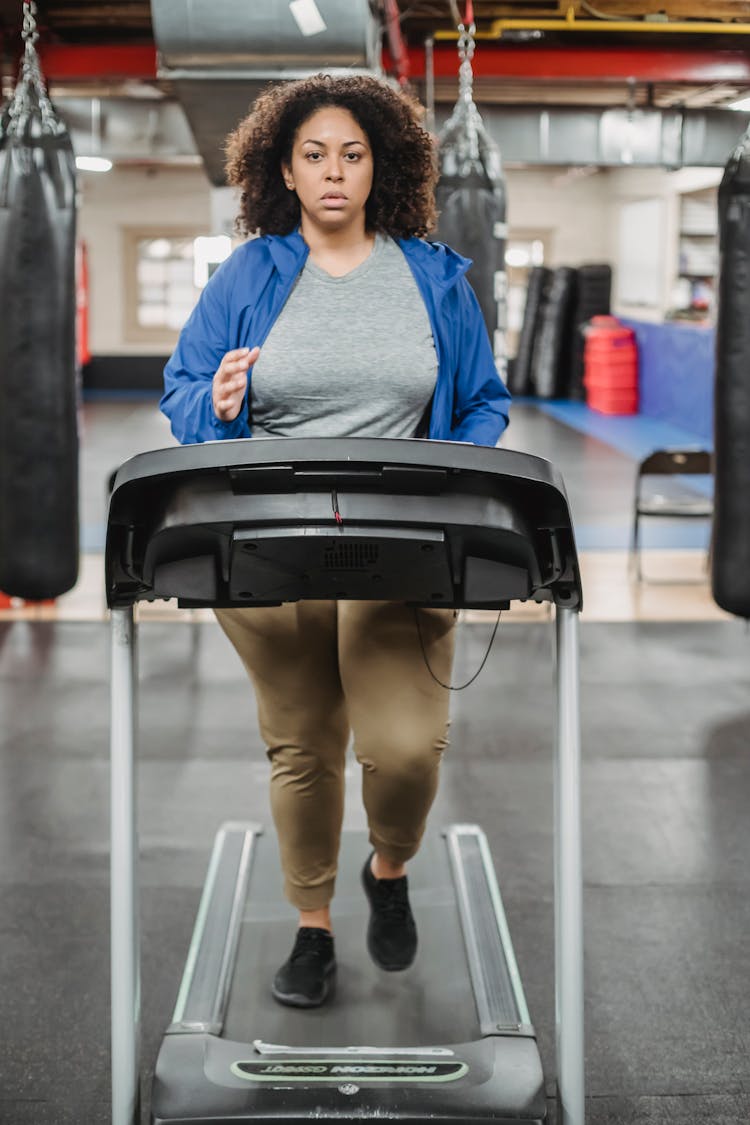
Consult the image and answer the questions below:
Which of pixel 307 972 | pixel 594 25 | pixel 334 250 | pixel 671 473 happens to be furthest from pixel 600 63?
pixel 307 972

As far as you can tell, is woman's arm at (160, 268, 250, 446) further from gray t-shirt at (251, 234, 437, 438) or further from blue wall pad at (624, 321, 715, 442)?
blue wall pad at (624, 321, 715, 442)

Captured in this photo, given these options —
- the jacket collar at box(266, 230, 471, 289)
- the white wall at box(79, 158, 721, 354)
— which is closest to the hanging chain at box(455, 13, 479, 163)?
the jacket collar at box(266, 230, 471, 289)

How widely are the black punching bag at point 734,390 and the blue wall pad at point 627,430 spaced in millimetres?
7246

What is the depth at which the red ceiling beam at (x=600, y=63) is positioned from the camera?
6355 mm

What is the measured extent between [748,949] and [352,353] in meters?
1.44

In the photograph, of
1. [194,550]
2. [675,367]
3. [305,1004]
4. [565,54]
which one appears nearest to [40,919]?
[305,1004]

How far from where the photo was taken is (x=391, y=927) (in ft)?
7.37

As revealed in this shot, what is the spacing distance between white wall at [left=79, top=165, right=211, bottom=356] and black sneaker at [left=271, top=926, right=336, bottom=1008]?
1444 centimetres

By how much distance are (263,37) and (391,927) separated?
2.27 meters

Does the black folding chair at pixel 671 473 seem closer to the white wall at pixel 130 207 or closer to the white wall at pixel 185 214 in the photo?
the white wall at pixel 185 214

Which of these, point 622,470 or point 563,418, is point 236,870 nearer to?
point 622,470

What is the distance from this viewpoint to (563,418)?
13094 millimetres

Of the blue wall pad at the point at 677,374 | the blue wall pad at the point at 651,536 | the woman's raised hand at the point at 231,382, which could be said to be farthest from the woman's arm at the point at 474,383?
the blue wall pad at the point at 677,374

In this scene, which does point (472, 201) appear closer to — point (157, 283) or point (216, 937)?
point (216, 937)
